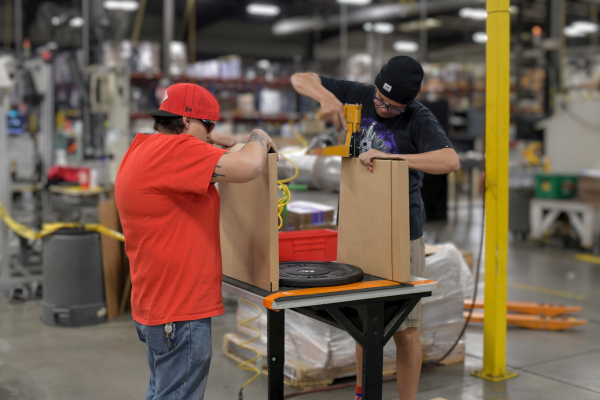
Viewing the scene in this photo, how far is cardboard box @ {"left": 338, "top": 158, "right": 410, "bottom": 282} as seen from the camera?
7.39ft

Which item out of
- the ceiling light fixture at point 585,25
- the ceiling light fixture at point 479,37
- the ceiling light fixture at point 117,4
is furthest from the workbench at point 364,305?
the ceiling light fixture at point 479,37

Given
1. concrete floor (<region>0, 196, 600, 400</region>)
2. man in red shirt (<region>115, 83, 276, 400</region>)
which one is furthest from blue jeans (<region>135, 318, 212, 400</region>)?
concrete floor (<region>0, 196, 600, 400</region>)

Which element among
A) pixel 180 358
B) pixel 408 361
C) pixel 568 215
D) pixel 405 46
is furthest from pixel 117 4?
pixel 180 358

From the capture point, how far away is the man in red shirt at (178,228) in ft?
6.82

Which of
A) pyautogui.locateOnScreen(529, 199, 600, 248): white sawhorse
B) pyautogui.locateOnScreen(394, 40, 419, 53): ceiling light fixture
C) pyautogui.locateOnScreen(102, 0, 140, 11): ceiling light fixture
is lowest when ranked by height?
pyautogui.locateOnScreen(529, 199, 600, 248): white sawhorse

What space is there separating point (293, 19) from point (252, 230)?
18.3 metres

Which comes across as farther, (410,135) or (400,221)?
(410,135)

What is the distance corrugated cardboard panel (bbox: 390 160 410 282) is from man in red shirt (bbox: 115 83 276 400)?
476mm

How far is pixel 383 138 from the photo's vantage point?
2.79m

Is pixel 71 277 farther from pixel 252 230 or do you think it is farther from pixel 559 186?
pixel 559 186

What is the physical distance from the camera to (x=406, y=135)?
2.76 metres

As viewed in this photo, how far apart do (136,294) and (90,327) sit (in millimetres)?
2917

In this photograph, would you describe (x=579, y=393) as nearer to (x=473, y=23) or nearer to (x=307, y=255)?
(x=307, y=255)

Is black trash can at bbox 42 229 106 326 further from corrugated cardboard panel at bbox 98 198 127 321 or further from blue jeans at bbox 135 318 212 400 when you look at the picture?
blue jeans at bbox 135 318 212 400
